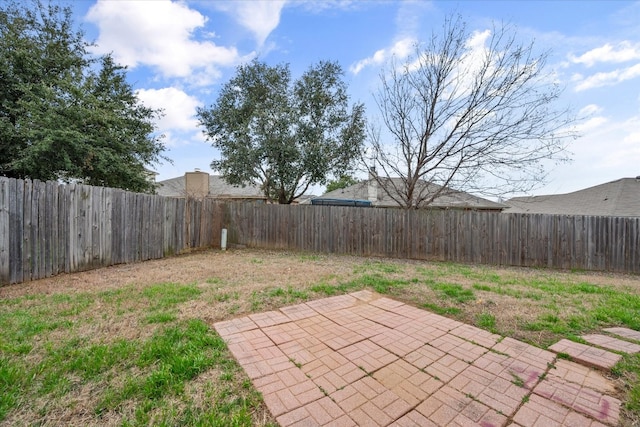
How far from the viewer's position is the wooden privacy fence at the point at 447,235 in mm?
7191

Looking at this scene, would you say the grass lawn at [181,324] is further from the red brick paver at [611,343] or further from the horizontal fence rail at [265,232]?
the horizontal fence rail at [265,232]

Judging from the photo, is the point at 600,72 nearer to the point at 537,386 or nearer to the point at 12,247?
the point at 537,386

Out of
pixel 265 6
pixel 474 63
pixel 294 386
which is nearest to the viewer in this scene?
pixel 294 386

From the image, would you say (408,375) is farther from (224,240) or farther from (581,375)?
(224,240)

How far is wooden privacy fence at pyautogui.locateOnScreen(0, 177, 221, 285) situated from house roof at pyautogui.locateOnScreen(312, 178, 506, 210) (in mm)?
6901

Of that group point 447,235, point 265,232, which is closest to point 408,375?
point 447,235

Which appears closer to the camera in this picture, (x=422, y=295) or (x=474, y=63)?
(x=422, y=295)

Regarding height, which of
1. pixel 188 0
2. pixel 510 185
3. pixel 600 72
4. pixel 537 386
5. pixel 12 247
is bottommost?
pixel 537 386

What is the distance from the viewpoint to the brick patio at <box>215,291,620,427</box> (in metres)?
1.62

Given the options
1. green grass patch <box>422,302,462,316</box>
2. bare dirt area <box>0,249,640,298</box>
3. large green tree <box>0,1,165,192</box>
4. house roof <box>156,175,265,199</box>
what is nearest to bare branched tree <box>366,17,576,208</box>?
bare dirt area <box>0,249,640,298</box>

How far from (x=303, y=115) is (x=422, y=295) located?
8.43 metres

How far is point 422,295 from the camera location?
397 cm

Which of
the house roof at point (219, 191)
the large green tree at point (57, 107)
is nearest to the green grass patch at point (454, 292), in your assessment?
the large green tree at point (57, 107)

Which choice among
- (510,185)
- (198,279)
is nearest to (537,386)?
(198,279)
